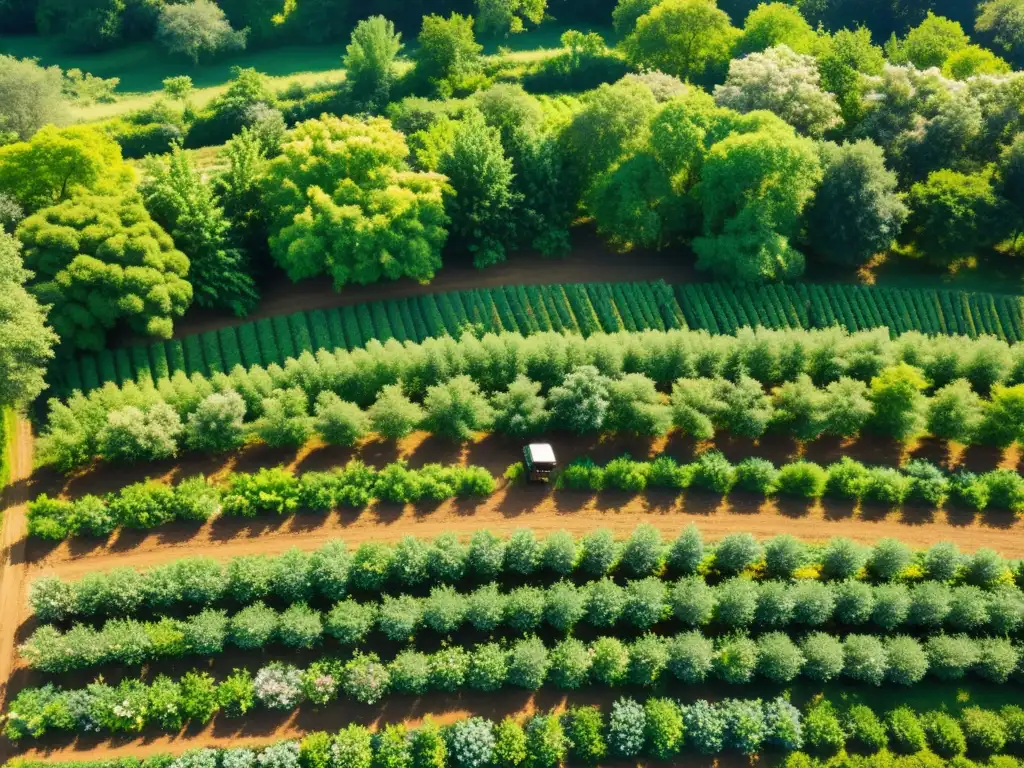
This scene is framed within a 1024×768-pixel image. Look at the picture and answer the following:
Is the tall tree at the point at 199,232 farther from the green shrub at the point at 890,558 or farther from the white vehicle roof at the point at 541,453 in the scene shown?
the green shrub at the point at 890,558

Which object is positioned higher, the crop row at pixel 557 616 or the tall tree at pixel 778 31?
the tall tree at pixel 778 31

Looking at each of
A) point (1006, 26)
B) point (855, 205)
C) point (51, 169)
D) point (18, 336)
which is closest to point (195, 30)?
point (51, 169)

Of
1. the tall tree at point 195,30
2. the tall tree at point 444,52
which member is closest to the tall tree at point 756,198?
the tall tree at point 444,52

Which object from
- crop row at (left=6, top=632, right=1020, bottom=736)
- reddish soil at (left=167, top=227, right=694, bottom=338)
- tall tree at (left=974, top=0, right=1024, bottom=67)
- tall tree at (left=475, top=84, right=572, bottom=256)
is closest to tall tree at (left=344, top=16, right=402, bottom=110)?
tall tree at (left=475, top=84, right=572, bottom=256)

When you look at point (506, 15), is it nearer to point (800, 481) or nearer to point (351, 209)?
point (351, 209)

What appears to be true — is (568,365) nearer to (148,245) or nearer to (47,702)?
(148,245)

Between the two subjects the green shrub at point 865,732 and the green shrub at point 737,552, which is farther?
the green shrub at point 737,552

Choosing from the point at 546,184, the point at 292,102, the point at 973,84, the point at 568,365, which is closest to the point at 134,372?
the point at 568,365

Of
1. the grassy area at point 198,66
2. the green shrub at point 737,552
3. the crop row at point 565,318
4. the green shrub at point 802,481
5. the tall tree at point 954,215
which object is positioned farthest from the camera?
the grassy area at point 198,66
